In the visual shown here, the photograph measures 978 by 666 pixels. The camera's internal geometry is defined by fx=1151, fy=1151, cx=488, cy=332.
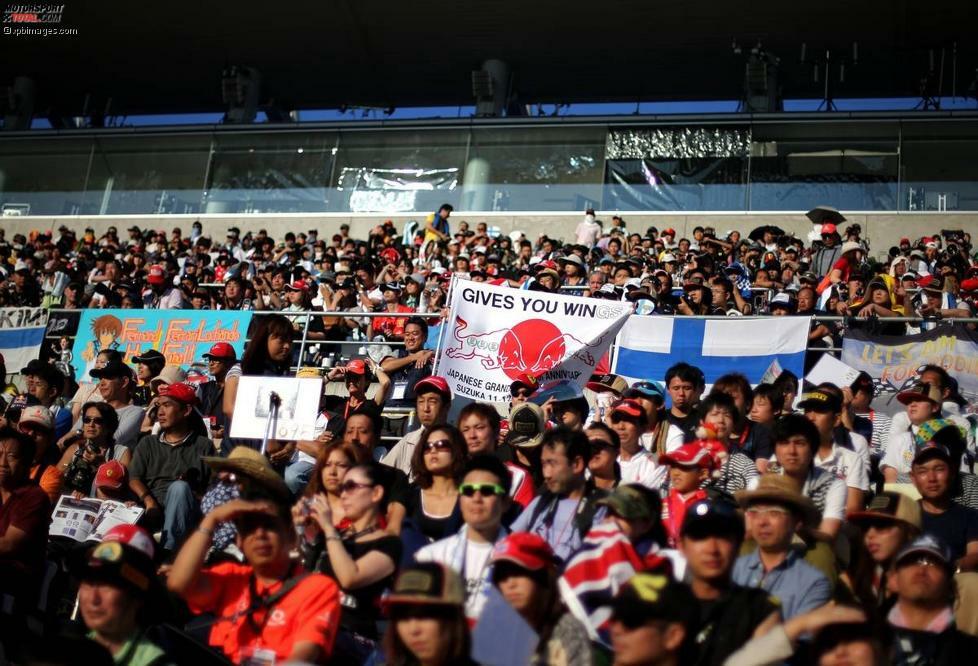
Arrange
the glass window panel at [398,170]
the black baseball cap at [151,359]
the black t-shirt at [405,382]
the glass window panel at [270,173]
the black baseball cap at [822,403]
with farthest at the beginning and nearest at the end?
the glass window panel at [270,173] → the glass window panel at [398,170] → the black baseball cap at [151,359] → the black t-shirt at [405,382] → the black baseball cap at [822,403]

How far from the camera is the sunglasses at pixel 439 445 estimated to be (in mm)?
6566

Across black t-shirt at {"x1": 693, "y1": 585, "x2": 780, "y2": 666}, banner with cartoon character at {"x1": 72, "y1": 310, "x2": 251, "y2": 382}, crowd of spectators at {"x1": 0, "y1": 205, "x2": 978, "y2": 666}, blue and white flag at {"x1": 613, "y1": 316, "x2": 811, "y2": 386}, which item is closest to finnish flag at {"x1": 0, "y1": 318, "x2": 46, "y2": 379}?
banner with cartoon character at {"x1": 72, "y1": 310, "x2": 251, "y2": 382}

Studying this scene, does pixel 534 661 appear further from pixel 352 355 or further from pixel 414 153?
pixel 414 153

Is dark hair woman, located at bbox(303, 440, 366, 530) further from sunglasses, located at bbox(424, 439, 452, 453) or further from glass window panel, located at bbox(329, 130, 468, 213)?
glass window panel, located at bbox(329, 130, 468, 213)

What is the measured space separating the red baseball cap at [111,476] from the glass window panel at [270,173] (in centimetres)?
1724

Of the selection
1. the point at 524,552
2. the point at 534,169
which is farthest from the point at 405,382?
the point at 534,169

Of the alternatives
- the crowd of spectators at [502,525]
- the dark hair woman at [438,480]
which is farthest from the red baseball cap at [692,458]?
the dark hair woman at [438,480]

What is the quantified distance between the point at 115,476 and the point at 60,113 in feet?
91.6

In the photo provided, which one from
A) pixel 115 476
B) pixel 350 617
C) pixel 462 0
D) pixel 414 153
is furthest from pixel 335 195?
pixel 350 617

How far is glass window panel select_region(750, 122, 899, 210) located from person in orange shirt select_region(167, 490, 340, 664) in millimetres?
17797

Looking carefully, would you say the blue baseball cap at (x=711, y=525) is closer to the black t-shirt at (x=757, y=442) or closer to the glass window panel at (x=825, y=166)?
the black t-shirt at (x=757, y=442)

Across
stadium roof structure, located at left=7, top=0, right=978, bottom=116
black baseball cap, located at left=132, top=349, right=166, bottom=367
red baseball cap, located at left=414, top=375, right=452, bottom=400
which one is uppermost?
stadium roof structure, located at left=7, top=0, right=978, bottom=116

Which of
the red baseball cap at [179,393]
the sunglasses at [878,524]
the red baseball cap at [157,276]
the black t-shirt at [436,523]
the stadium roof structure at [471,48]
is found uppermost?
the stadium roof structure at [471,48]

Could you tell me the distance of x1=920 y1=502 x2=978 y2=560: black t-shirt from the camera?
6535mm
